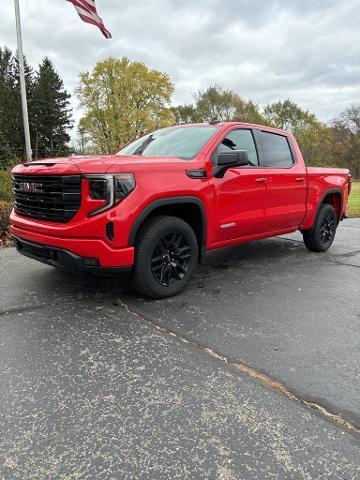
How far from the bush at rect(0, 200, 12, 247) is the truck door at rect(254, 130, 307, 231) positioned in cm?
439

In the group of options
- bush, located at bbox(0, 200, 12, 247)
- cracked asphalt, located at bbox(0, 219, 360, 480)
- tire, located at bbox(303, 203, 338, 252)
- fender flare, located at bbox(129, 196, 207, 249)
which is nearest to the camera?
cracked asphalt, located at bbox(0, 219, 360, 480)

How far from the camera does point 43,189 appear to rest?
3.67m

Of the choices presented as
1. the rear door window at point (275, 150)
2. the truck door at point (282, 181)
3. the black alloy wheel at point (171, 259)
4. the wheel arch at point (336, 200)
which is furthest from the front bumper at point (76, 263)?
the wheel arch at point (336, 200)

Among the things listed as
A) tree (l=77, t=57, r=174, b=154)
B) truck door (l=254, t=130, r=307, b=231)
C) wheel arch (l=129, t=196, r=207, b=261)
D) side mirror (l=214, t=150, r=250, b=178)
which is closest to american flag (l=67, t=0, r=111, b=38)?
truck door (l=254, t=130, r=307, b=231)

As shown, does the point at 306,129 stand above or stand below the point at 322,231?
above

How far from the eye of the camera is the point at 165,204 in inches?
148

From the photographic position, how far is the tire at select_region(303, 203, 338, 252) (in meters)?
6.12

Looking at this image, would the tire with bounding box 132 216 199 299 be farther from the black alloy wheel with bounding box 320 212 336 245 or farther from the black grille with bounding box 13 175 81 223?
the black alloy wheel with bounding box 320 212 336 245

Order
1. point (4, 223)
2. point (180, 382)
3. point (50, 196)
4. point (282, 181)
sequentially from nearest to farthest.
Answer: point (180, 382) → point (50, 196) → point (282, 181) → point (4, 223)

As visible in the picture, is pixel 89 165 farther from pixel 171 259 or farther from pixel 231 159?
pixel 231 159

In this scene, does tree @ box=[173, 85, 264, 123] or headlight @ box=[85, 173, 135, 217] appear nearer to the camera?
headlight @ box=[85, 173, 135, 217]

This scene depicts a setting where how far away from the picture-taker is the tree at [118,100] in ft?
136

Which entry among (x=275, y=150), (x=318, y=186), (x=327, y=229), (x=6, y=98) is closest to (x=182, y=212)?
(x=275, y=150)

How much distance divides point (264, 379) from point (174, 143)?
299cm
